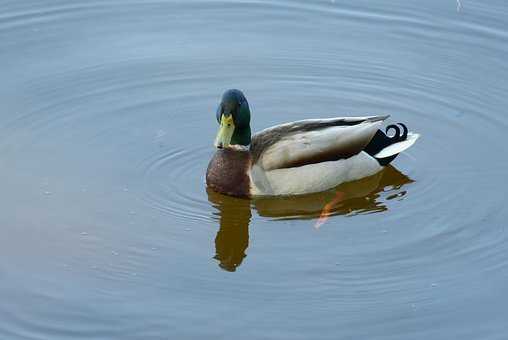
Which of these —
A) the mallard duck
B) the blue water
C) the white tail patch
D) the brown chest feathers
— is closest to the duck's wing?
the mallard duck

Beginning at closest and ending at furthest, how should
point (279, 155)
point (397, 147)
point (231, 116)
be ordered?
point (231, 116) < point (279, 155) < point (397, 147)

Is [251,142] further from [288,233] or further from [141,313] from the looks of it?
[141,313]

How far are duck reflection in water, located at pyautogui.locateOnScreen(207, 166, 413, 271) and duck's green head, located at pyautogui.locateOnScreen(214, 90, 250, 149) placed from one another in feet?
1.75

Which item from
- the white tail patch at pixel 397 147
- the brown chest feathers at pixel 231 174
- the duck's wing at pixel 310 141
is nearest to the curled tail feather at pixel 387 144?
the white tail patch at pixel 397 147

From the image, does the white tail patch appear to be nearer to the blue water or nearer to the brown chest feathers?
the blue water

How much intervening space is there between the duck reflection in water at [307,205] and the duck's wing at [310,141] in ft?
1.01

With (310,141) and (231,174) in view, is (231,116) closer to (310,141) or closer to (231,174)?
(231,174)

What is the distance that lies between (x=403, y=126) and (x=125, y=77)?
3026 millimetres

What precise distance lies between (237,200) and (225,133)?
2.01 ft

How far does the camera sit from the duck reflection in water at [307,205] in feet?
30.8

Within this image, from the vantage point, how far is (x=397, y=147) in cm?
1027

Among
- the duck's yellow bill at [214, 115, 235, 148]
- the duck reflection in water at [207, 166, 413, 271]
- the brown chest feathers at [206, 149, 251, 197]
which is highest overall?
the duck's yellow bill at [214, 115, 235, 148]

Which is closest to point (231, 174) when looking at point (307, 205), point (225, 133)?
point (225, 133)

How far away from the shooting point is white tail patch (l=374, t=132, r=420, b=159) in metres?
10.2
